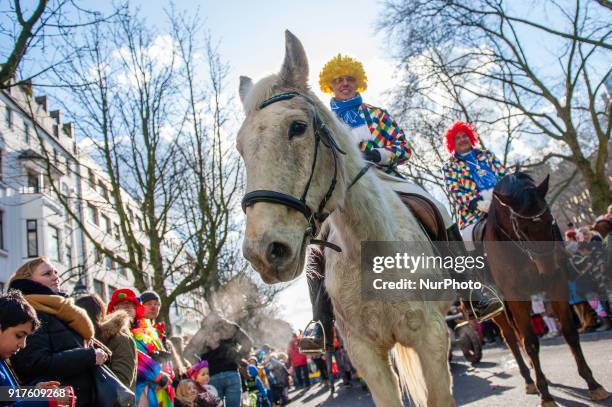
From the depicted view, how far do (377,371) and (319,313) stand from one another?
71cm

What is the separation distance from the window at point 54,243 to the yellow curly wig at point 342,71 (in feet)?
96.1

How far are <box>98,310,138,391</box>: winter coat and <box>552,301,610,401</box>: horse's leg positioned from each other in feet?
15.5

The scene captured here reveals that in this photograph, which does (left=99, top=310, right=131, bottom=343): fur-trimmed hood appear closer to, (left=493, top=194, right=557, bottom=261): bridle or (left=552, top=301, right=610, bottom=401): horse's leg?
(left=493, top=194, right=557, bottom=261): bridle

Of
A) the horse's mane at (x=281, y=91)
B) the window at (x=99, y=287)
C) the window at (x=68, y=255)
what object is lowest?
the horse's mane at (x=281, y=91)

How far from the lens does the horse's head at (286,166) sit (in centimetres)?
244

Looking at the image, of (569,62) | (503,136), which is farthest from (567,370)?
(503,136)

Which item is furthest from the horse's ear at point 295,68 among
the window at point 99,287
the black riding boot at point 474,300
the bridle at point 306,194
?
the window at point 99,287

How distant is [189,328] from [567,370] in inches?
2687

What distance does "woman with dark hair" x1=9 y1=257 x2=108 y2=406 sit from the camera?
150 inches

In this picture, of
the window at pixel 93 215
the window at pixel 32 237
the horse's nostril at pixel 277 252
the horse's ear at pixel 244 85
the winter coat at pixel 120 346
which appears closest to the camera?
the horse's nostril at pixel 277 252

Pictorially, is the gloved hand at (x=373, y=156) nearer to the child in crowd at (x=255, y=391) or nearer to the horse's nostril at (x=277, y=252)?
the horse's nostril at (x=277, y=252)

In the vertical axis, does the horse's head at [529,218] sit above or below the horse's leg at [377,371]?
above

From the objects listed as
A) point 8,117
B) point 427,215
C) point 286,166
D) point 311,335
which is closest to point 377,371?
point 311,335

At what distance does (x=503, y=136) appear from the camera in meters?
22.2
